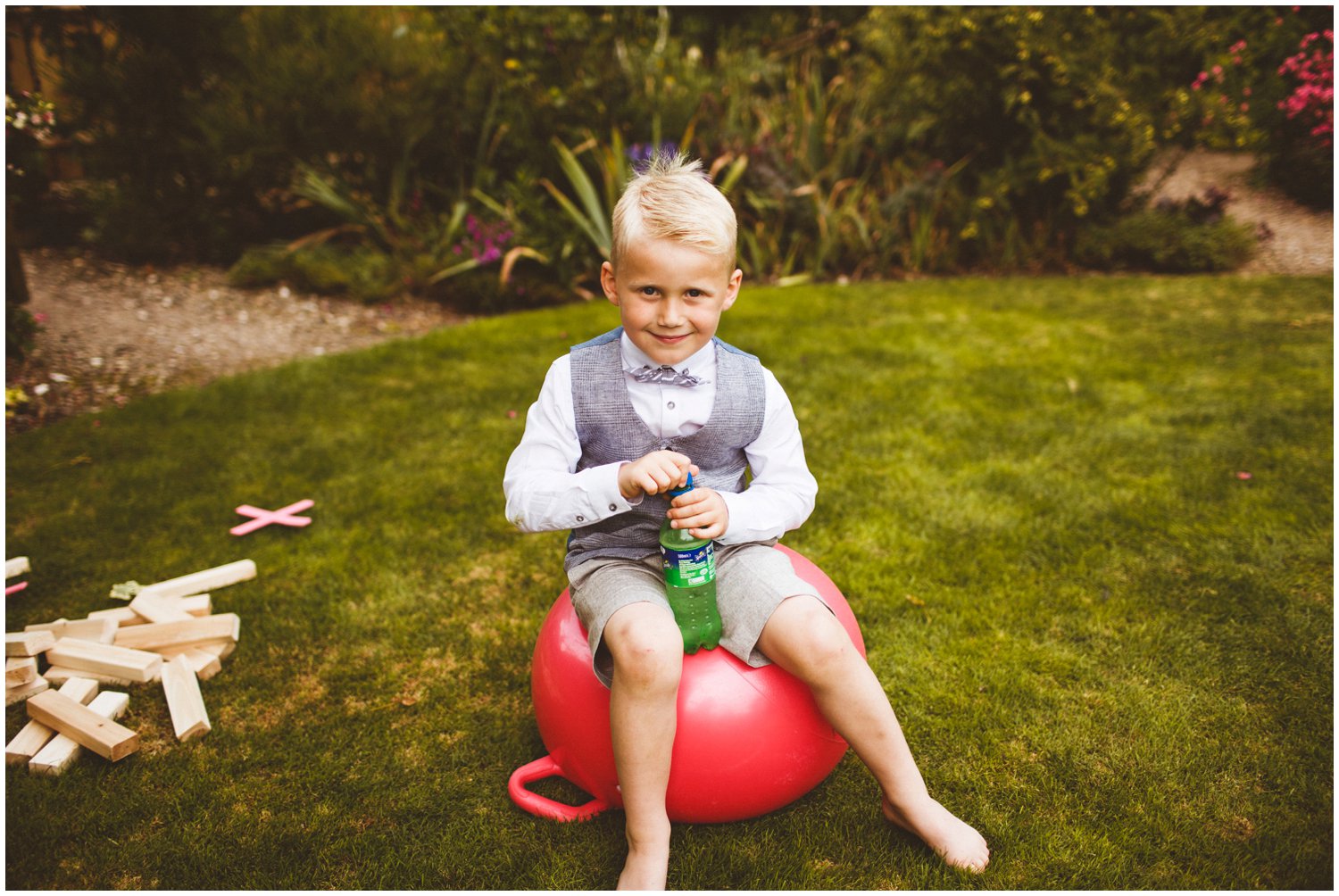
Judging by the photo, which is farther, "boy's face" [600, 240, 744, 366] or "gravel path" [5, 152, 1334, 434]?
"gravel path" [5, 152, 1334, 434]

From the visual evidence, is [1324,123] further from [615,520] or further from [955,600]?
[615,520]

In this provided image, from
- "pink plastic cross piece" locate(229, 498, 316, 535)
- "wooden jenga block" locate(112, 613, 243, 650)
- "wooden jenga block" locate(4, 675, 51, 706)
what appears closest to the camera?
"wooden jenga block" locate(4, 675, 51, 706)

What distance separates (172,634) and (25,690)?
0.43 metres

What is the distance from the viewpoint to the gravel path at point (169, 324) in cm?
528

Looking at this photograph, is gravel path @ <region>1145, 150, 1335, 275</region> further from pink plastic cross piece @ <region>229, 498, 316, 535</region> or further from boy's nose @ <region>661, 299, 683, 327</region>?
pink plastic cross piece @ <region>229, 498, 316, 535</region>

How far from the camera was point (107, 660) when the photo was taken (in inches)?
111

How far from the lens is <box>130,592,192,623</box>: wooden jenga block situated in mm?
3049

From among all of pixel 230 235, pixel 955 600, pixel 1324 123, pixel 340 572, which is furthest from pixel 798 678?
pixel 1324 123

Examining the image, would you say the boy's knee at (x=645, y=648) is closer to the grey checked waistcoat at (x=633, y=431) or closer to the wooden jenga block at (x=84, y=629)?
the grey checked waistcoat at (x=633, y=431)

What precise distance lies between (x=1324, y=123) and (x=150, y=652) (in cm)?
959

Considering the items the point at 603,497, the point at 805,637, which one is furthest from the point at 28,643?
the point at 805,637

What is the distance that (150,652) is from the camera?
294 centimetres

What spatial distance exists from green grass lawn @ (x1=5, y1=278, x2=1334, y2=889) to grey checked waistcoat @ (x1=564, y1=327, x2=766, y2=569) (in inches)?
29.5

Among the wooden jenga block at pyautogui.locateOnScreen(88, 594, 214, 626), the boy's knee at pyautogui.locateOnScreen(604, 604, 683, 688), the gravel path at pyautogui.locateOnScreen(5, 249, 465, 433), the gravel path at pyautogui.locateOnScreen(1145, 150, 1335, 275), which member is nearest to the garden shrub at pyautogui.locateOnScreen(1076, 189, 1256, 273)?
the gravel path at pyautogui.locateOnScreen(1145, 150, 1335, 275)
